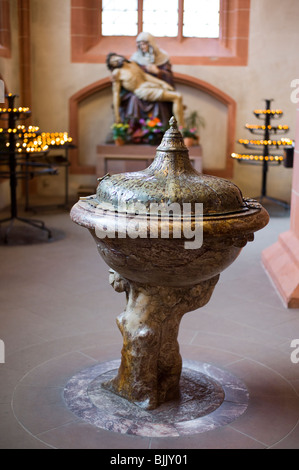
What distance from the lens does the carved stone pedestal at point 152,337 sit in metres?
3.30

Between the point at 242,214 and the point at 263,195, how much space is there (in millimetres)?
7439

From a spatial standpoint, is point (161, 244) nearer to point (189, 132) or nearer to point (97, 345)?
point (97, 345)

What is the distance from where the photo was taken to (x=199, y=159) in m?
10.3

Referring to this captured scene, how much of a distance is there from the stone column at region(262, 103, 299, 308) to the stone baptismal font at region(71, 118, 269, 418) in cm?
203

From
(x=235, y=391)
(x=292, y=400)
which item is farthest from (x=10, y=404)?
(x=292, y=400)

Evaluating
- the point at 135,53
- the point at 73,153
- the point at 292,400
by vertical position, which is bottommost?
the point at 292,400

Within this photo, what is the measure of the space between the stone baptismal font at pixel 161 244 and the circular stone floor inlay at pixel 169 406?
8 cm

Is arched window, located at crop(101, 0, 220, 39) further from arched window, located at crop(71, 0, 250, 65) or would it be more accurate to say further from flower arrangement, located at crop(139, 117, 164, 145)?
flower arrangement, located at crop(139, 117, 164, 145)

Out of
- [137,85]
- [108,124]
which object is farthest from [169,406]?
[108,124]

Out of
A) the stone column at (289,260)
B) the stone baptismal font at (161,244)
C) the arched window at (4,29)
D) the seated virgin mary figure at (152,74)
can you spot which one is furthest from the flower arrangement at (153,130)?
the stone baptismal font at (161,244)

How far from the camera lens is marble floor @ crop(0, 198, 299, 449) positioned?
309 centimetres

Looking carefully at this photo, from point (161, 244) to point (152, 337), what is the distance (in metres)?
0.63

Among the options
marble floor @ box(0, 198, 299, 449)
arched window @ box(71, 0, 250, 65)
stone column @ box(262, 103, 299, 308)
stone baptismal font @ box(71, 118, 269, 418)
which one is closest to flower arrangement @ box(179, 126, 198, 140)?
arched window @ box(71, 0, 250, 65)

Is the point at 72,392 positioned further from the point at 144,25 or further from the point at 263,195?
the point at 144,25
